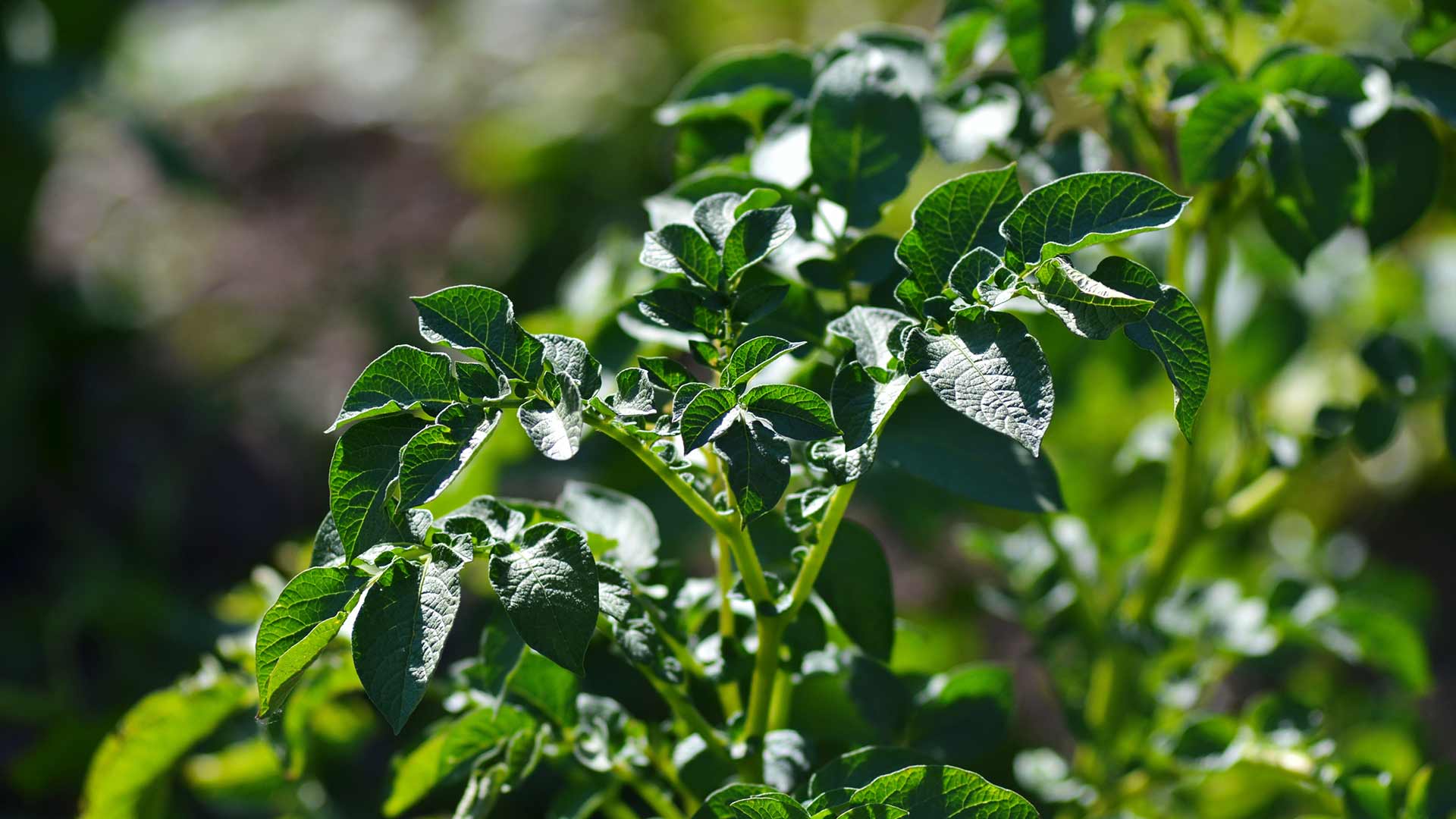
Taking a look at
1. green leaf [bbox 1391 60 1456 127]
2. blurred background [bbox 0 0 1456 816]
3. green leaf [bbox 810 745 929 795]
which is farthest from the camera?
blurred background [bbox 0 0 1456 816]

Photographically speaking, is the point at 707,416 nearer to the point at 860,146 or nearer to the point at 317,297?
the point at 860,146

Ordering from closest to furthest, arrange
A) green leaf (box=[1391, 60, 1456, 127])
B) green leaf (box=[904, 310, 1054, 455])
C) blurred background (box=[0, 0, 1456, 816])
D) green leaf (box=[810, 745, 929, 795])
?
1. green leaf (box=[904, 310, 1054, 455])
2. green leaf (box=[810, 745, 929, 795])
3. green leaf (box=[1391, 60, 1456, 127])
4. blurred background (box=[0, 0, 1456, 816])

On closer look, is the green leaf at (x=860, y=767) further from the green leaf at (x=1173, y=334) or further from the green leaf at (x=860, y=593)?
the green leaf at (x=1173, y=334)

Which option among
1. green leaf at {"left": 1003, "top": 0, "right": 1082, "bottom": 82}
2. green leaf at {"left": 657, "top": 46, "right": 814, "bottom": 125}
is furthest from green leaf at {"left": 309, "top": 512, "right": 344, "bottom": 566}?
green leaf at {"left": 1003, "top": 0, "right": 1082, "bottom": 82}

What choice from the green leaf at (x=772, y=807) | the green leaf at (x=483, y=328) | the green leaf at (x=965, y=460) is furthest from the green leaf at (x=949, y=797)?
the green leaf at (x=483, y=328)

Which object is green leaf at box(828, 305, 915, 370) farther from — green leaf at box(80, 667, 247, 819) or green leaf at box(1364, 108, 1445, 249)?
green leaf at box(80, 667, 247, 819)
